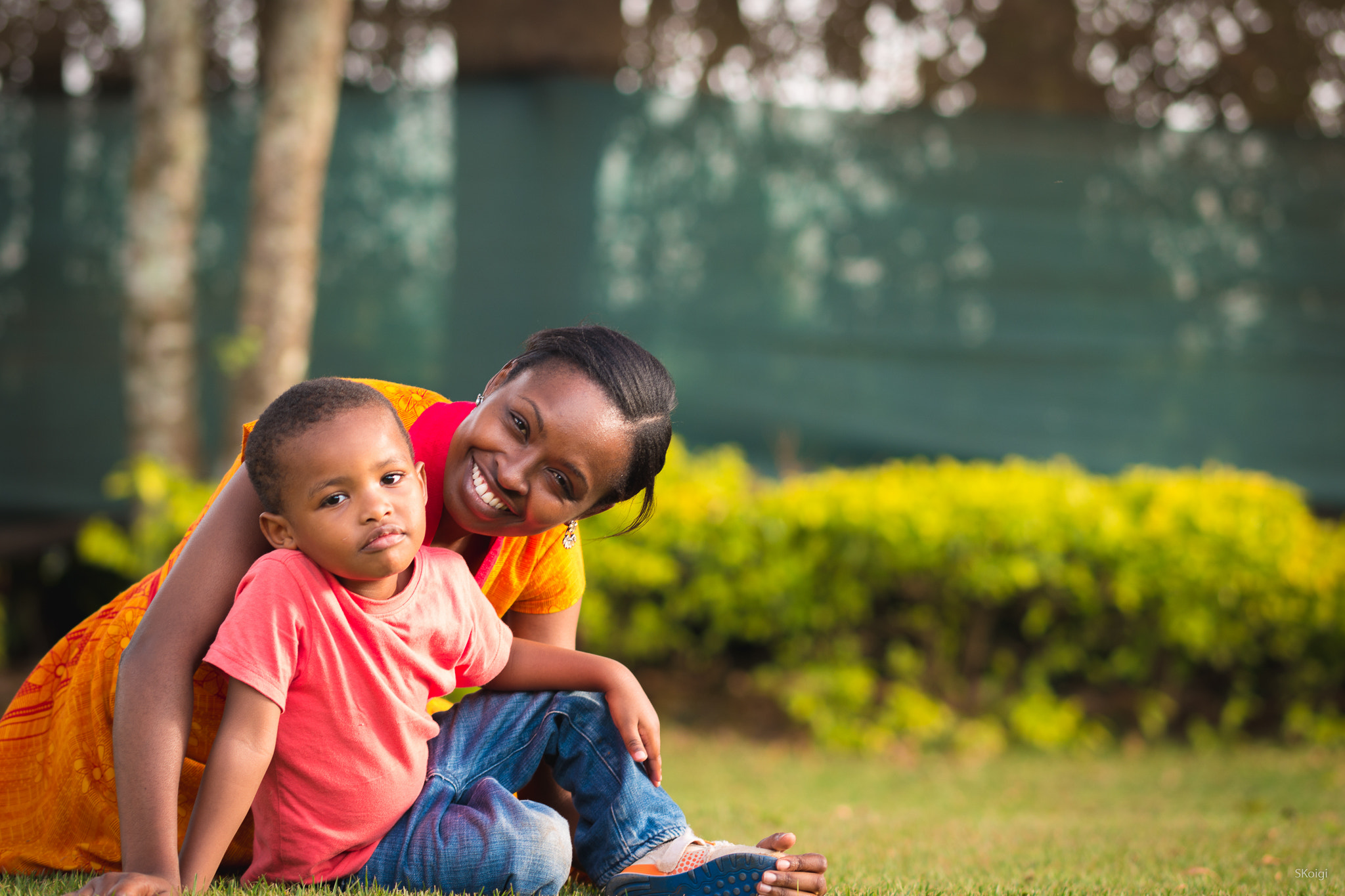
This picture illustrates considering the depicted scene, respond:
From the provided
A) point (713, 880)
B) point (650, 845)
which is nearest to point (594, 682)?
point (650, 845)

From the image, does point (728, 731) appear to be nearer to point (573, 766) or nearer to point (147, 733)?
point (573, 766)

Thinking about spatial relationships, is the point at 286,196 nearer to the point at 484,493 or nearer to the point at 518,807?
the point at 484,493

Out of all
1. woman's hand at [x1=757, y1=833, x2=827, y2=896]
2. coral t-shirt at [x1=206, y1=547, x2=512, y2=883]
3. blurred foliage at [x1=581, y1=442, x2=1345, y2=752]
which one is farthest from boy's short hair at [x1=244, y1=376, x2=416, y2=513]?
blurred foliage at [x1=581, y1=442, x2=1345, y2=752]

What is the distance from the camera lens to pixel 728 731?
197 inches

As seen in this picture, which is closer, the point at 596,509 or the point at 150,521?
the point at 596,509

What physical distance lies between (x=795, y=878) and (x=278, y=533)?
1.03m

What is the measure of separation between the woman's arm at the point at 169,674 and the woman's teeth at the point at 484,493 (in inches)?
14.7

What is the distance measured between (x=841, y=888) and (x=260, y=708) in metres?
1.15

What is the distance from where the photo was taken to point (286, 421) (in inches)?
74.4

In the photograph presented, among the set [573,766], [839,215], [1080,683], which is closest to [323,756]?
[573,766]

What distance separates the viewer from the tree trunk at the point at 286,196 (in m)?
4.64

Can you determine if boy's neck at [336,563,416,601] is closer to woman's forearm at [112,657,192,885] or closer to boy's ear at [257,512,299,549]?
boy's ear at [257,512,299,549]

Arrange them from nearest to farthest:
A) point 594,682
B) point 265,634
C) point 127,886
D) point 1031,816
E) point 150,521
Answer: point 127,886
point 265,634
point 594,682
point 1031,816
point 150,521

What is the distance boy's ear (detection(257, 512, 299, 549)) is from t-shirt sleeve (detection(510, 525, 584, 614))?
0.52 meters
